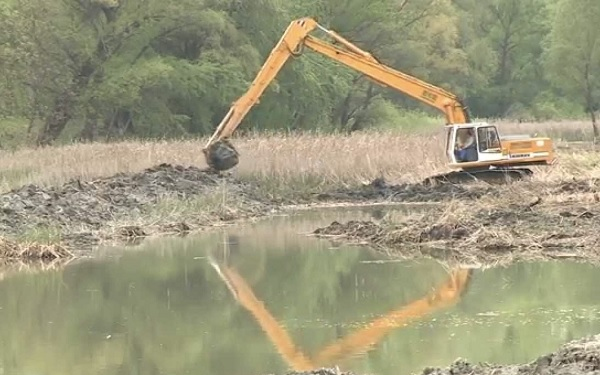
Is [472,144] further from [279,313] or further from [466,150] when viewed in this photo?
[279,313]

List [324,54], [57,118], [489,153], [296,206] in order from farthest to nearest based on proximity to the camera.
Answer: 1. [57,118]
2. [324,54]
3. [296,206]
4. [489,153]

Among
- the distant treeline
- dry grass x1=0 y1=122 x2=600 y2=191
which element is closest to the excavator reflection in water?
dry grass x1=0 y1=122 x2=600 y2=191

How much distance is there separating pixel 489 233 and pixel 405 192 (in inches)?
401

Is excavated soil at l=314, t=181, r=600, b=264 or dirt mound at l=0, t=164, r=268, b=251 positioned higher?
dirt mound at l=0, t=164, r=268, b=251

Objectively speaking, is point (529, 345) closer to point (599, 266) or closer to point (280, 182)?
point (599, 266)

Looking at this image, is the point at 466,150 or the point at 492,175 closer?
the point at 466,150

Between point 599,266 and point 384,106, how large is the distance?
144 ft

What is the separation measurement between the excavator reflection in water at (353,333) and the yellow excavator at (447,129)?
11495 millimetres

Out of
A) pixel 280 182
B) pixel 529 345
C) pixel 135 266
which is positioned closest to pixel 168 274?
pixel 135 266

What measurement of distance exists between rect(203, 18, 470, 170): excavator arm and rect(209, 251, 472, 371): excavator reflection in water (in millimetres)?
11452

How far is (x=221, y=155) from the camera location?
93.6ft

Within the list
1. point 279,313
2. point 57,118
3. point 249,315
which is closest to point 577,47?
point 57,118

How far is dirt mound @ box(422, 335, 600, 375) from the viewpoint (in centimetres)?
820

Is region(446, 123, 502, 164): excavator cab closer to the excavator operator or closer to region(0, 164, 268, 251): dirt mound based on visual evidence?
the excavator operator
